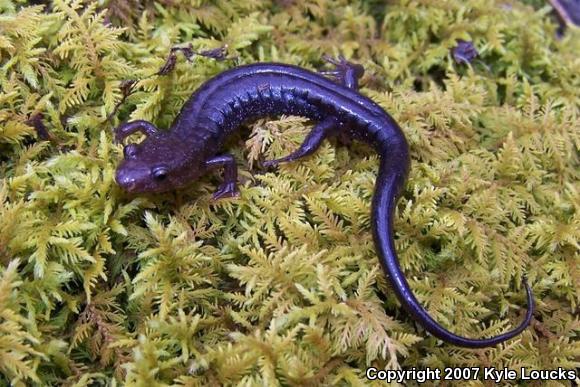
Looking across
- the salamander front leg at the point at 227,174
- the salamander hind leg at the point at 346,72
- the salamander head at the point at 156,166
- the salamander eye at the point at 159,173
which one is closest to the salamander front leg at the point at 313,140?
the salamander front leg at the point at 227,174

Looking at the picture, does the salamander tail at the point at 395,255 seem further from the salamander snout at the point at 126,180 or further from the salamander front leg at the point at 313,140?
the salamander snout at the point at 126,180

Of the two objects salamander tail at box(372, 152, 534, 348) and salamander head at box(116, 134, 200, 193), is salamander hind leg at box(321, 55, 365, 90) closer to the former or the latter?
salamander tail at box(372, 152, 534, 348)

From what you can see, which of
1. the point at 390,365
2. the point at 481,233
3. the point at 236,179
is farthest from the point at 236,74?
the point at 390,365

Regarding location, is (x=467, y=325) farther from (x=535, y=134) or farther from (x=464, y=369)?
(x=535, y=134)

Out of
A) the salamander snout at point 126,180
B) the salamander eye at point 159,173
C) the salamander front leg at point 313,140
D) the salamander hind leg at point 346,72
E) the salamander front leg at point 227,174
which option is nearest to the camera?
the salamander snout at point 126,180

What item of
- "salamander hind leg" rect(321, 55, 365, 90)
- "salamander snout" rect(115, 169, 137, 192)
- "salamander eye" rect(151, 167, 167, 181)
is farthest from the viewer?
"salamander hind leg" rect(321, 55, 365, 90)

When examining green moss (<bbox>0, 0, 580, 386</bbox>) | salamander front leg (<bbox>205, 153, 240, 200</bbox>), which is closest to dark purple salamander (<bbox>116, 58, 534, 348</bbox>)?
salamander front leg (<bbox>205, 153, 240, 200</bbox>)
